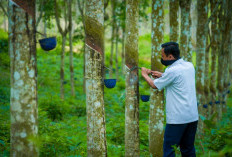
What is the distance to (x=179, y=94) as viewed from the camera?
320 cm

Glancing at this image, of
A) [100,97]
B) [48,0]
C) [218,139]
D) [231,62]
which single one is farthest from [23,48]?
[231,62]

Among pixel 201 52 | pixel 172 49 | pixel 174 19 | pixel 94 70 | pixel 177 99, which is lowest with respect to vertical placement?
pixel 177 99

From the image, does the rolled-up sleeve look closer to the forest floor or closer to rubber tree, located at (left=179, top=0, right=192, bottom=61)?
the forest floor

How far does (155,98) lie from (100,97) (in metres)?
1.70

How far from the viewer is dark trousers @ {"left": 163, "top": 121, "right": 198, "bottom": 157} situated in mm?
3225

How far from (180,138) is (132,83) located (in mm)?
1219

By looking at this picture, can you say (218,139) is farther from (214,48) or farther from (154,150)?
(214,48)

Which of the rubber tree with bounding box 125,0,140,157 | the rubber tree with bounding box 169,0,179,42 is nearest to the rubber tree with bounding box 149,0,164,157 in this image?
the rubber tree with bounding box 125,0,140,157

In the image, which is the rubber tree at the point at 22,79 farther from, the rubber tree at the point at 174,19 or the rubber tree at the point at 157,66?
the rubber tree at the point at 174,19

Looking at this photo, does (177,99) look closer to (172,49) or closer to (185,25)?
(172,49)

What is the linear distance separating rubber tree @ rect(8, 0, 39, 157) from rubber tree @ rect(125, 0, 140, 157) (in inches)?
78.3

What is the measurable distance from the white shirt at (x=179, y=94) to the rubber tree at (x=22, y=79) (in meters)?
1.85

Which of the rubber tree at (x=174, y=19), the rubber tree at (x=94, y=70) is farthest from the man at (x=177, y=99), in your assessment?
the rubber tree at (x=174, y=19)

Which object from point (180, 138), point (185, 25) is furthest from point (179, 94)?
point (185, 25)
